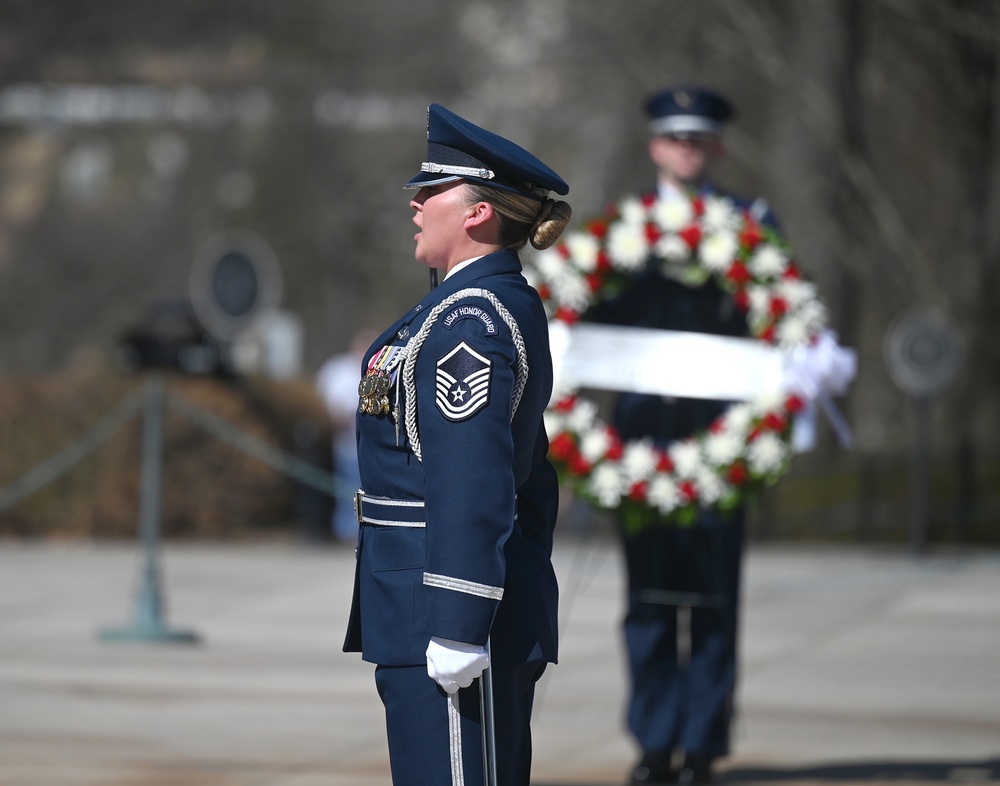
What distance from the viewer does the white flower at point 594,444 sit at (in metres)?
7.00

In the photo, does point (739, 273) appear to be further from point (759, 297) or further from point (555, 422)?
point (555, 422)

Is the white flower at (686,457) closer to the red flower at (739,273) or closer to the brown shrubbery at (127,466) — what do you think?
the red flower at (739,273)

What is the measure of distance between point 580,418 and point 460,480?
342cm

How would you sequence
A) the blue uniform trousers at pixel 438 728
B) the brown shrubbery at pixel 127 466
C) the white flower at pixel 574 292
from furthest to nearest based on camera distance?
1. the brown shrubbery at pixel 127 466
2. the white flower at pixel 574 292
3. the blue uniform trousers at pixel 438 728

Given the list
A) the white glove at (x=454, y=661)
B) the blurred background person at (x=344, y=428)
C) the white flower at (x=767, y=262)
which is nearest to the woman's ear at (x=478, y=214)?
the white glove at (x=454, y=661)

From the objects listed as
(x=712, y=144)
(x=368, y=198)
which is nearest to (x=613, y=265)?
(x=712, y=144)

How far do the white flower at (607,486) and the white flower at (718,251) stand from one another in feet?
2.74

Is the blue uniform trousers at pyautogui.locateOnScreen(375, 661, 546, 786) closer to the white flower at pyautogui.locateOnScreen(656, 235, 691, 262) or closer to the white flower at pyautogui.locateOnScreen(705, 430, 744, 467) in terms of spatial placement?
the white flower at pyautogui.locateOnScreen(705, 430, 744, 467)

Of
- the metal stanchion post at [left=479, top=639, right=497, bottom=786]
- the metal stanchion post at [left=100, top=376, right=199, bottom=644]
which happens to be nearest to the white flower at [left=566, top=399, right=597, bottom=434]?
the metal stanchion post at [left=479, top=639, right=497, bottom=786]

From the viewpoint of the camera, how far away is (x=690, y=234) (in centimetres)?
691

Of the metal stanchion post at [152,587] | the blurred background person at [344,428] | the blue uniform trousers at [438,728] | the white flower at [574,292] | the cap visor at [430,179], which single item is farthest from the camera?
the blurred background person at [344,428]

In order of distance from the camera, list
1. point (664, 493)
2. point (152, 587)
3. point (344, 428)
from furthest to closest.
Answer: point (344, 428)
point (152, 587)
point (664, 493)

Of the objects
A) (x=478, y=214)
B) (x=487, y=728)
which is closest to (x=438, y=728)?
(x=487, y=728)

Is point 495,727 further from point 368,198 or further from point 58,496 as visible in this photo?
point 368,198
